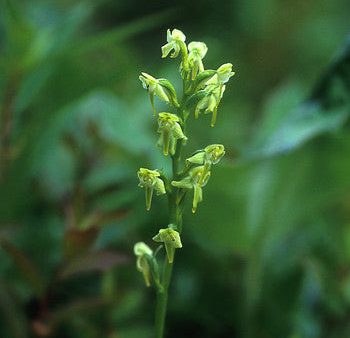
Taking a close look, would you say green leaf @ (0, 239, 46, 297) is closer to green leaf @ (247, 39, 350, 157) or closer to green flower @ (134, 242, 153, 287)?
green flower @ (134, 242, 153, 287)

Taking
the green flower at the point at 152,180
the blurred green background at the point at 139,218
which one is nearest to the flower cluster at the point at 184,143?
the green flower at the point at 152,180

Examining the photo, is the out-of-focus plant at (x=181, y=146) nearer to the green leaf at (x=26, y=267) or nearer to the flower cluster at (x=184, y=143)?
the flower cluster at (x=184, y=143)

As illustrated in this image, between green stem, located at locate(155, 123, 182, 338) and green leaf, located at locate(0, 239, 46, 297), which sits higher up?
green leaf, located at locate(0, 239, 46, 297)

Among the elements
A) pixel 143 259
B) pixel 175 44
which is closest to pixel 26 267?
pixel 143 259

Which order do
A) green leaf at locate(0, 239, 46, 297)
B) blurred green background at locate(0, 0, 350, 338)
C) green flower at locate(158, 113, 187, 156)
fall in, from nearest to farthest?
green flower at locate(158, 113, 187, 156) < green leaf at locate(0, 239, 46, 297) < blurred green background at locate(0, 0, 350, 338)

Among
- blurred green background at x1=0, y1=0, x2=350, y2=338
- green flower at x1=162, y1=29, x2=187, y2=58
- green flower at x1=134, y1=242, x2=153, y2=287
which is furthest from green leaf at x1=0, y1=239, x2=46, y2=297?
green flower at x1=162, y1=29, x2=187, y2=58

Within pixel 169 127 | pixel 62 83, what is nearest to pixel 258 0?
pixel 62 83
